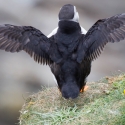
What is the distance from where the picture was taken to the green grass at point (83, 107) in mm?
4488

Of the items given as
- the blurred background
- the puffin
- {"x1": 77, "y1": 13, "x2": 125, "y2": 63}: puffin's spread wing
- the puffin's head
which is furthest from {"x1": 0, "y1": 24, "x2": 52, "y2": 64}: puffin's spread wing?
the blurred background

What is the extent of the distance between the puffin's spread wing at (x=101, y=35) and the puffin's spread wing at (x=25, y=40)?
0.48 metres

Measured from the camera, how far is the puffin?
17.1 feet

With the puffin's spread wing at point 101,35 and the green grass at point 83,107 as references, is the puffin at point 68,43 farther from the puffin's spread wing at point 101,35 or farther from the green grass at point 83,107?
the green grass at point 83,107

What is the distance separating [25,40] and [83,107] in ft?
3.80

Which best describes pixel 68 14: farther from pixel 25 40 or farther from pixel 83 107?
pixel 83 107

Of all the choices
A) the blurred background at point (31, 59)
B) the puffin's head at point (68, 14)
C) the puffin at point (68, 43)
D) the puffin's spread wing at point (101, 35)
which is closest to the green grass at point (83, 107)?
the puffin at point (68, 43)

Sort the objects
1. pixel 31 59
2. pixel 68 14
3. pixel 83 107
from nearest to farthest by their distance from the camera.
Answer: pixel 83 107 → pixel 68 14 → pixel 31 59

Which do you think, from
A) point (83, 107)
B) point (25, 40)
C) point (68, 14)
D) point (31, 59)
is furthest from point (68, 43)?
point (31, 59)

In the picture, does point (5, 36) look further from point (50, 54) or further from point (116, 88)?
point (116, 88)

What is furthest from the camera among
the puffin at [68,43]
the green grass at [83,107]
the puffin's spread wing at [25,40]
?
the puffin's spread wing at [25,40]

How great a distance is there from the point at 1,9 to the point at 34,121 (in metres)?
7.82

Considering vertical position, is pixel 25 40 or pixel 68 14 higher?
pixel 68 14

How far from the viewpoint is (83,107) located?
198 inches
